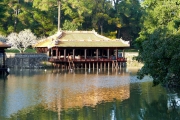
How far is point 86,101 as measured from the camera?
90.1 ft

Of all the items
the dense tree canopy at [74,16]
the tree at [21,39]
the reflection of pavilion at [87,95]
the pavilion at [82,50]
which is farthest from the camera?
the dense tree canopy at [74,16]

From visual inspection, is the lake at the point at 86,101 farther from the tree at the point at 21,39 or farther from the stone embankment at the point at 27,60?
the tree at the point at 21,39

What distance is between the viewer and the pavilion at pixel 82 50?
5866cm

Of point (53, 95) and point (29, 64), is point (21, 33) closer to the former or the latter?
point (29, 64)

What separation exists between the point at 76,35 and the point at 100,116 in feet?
137

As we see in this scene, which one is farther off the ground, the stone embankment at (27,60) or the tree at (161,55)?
the tree at (161,55)

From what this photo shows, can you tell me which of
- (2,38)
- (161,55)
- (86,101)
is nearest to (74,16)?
(2,38)

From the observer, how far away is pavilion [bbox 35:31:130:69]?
192 ft

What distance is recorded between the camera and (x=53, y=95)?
3011 cm

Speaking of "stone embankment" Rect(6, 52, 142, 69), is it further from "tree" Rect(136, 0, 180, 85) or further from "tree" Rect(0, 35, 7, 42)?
"tree" Rect(136, 0, 180, 85)

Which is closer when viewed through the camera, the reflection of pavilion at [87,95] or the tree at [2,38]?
the reflection of pavilion at [87,95]

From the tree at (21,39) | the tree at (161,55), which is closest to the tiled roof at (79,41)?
the tree at (21,39)

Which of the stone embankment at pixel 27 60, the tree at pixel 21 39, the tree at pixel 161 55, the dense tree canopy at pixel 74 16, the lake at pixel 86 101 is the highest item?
the dense tree canopy at pixel 74 16

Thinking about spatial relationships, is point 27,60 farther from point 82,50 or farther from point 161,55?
point 161,55
